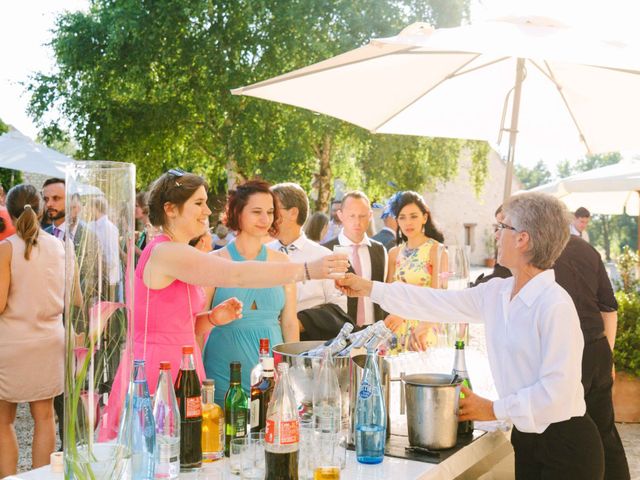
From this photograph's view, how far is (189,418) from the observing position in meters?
2.00

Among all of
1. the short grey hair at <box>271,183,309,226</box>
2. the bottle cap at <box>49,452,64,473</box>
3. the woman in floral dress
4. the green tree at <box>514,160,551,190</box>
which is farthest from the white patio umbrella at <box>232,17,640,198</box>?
the green tree at <box>514,160,551,190</box>

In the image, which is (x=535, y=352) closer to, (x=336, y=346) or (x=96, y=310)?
(x=336, y=346)

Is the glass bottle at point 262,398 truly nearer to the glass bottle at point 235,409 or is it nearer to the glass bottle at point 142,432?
the glass bottle at point 235,409

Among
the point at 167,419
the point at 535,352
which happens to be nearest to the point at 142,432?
the point at 167,419

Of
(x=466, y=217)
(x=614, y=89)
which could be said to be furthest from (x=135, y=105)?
(x=466, y=217)

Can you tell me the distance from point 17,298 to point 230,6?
12.7 m

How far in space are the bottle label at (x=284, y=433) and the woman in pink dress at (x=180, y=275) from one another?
0.82 m

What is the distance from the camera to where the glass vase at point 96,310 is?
A: 5.23 feet

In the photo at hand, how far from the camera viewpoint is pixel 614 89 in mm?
3768

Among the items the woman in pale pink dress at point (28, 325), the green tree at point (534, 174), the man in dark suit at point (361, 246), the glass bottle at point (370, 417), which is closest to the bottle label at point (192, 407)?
the glass bottle at point (370, 417)

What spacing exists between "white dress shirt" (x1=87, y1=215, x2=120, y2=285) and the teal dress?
5.04 feet

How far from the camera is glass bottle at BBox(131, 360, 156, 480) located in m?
1.81

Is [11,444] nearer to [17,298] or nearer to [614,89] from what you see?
[17,298]

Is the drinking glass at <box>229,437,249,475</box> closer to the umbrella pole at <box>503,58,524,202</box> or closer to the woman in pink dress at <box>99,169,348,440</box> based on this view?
the woman in pink dress at <box>99,169,348,440</box>
